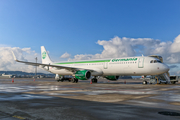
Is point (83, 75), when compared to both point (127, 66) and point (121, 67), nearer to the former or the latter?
point (121, 67)

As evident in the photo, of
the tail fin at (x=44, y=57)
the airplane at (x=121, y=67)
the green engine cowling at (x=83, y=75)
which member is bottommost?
the green engine cowling at (x=83, y=75)

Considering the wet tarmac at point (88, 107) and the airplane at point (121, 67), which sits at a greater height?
the airplane at point (121, 67)

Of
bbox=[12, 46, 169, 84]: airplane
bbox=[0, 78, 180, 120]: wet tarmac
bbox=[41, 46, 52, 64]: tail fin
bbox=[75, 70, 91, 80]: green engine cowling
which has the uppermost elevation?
bbox=[41, 46, 52, 64]: tail fin

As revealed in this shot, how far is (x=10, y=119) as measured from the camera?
4.93 m

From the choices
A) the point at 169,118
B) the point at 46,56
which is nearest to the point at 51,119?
the point at 169,118

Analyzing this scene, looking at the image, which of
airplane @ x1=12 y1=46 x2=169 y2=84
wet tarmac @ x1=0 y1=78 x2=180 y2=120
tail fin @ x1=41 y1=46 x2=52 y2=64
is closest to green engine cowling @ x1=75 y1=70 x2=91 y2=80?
airplane @ x1=12 y1=46 x2=169 y2=84

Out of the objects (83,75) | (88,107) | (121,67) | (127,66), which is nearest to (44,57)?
(83,75)

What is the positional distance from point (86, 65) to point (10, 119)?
29152mm

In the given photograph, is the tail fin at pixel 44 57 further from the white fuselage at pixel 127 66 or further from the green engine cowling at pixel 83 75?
the green engine cowling at pixel 83 75

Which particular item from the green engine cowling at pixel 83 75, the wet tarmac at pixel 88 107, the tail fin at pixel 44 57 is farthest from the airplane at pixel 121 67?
the wet tarmac at pixel 88 107

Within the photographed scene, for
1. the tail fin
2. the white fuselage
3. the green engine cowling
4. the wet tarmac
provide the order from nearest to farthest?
1. the wet tarmac
2. the white fuselage
3. the green engine cowling
4. the tail fin

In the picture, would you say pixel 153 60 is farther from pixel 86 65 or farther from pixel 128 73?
pixel 86 65

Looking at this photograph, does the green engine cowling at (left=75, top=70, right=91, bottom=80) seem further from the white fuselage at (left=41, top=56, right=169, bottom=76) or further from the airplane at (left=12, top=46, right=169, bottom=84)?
the white fuselage at (left=41, top=56, right=169, bottom=76)

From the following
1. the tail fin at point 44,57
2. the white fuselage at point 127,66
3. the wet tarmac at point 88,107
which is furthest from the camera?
the tail fin at point 44,57
